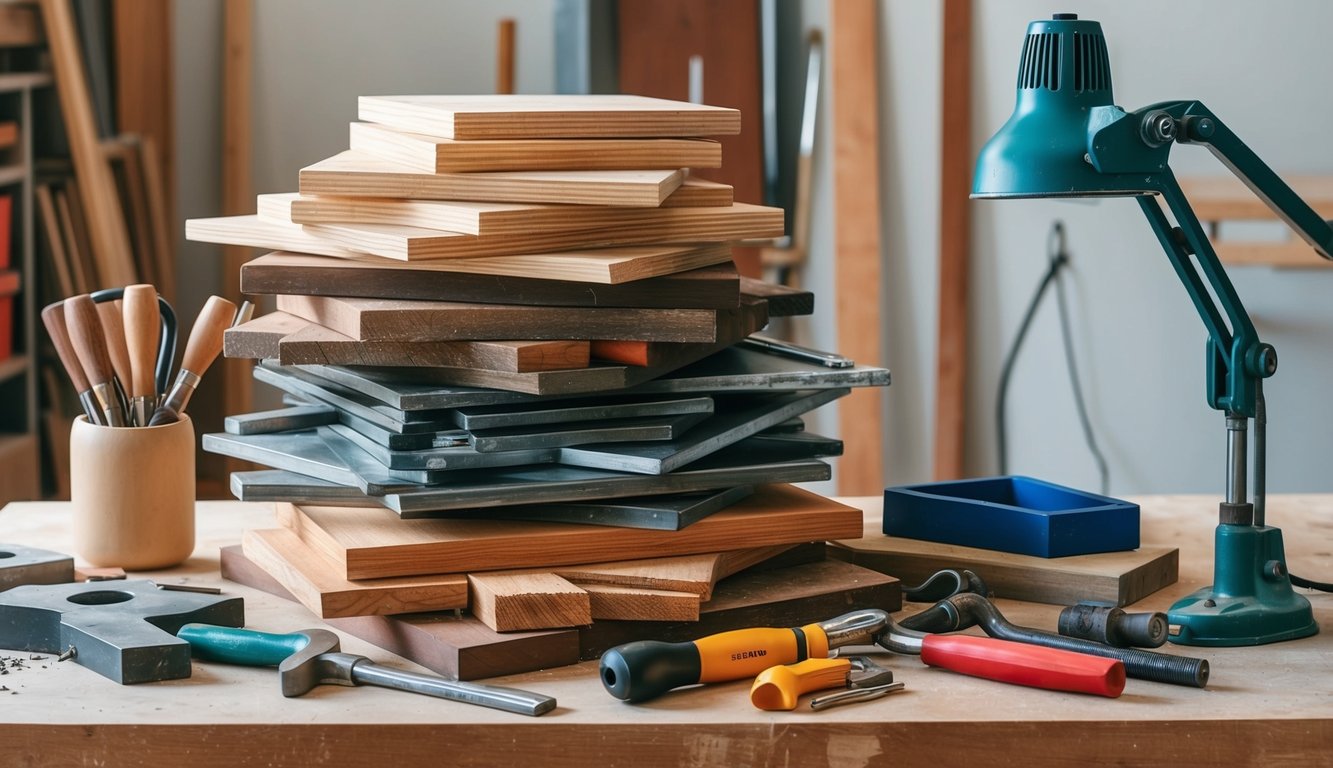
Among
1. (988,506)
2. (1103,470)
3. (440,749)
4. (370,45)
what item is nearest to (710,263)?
(988,506)

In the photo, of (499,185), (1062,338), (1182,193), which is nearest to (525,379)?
(499,185)

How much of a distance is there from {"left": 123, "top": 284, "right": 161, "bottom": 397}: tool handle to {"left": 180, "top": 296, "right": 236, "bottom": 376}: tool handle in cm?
3

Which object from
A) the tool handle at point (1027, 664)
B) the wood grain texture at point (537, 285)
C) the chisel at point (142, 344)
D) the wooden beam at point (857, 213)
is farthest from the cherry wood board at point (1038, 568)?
the wooden beam at point (857, 213)

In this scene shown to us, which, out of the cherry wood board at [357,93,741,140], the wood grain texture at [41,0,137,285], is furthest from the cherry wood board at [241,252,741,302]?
the wood grain texture at [41,0,137,285]

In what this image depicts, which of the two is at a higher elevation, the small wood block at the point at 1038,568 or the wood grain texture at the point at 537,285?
the wood grain texture at the point at 537,285

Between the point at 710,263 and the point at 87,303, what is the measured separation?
1.73ft

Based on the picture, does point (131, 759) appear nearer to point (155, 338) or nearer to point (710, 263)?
point (155, 338)

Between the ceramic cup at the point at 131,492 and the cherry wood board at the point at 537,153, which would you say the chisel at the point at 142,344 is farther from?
the cherry wood board at the point at 537,153

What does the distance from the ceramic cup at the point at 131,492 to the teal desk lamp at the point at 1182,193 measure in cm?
73

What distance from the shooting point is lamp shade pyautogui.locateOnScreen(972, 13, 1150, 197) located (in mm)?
1022

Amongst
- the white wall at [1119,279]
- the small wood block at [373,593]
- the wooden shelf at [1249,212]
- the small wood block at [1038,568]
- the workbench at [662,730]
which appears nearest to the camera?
the workbench at [662,730]

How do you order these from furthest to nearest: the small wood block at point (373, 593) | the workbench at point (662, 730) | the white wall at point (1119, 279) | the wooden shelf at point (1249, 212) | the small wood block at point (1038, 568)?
1. the white wall at point (1119, 279)
2. the wooden shelf at point (1249, 212)
3. the small wood block at point (1038, 568)
4. the small wood block at point (373, 593)
5. the workbench at point (662, 730)

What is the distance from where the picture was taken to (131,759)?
2.98 feet

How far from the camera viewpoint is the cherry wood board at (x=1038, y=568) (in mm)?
1166
